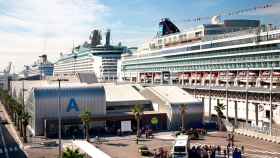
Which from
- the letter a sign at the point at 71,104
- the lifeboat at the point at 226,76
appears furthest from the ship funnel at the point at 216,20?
the letter a sign at the point at 71,104

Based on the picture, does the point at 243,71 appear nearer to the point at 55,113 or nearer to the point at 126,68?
the point at 55,113

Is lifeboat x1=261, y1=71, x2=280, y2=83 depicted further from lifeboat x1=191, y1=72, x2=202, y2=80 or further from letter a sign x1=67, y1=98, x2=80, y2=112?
letter a sign x1=67, y1=98, x2=80, y2=112

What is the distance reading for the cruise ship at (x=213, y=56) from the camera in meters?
91.1

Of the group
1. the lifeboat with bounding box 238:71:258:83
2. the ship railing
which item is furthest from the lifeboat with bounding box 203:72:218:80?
the ship railing

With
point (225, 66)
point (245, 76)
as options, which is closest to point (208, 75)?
point (225, 66)

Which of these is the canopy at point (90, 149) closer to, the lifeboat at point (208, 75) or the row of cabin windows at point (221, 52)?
the row of cabin windows at point (221, 52)

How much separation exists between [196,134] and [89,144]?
1970cm

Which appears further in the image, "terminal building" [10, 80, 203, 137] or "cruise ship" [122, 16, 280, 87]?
"cruise ship" [122, 16, 280, 87]

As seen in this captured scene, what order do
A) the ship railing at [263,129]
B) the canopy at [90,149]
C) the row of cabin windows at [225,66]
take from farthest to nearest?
the row of cabin windows at [225,66], the ship railing at [263,129], the canopy at [90,149]

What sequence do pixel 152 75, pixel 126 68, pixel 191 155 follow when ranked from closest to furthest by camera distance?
pixel 191 155, pixel 152 75, pixel 126 68

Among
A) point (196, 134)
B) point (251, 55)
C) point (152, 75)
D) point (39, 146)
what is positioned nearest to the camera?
point (39, 146)

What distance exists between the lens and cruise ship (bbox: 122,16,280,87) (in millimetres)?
91125

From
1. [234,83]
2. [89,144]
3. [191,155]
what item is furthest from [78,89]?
[234,83]

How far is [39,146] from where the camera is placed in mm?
65688
